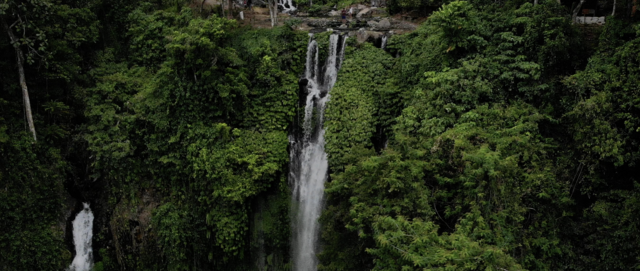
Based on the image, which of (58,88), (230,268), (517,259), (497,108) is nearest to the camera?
(517,259)

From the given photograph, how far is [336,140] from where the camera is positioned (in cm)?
1587

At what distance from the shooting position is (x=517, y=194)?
35.9ft

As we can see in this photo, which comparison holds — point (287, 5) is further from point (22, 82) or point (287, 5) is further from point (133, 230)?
point (133, 230)

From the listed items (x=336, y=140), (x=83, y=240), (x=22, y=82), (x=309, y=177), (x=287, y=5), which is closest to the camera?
(x=336, y=140)

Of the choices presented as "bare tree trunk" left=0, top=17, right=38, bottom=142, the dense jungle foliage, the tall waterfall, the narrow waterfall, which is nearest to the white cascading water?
the dense jungle foliage

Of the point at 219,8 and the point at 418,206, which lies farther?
the point at 219,8

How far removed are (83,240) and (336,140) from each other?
1158 centimetres

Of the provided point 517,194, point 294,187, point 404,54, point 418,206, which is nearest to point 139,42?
point 294,187

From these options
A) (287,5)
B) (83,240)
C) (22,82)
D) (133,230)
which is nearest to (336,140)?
(133,230)

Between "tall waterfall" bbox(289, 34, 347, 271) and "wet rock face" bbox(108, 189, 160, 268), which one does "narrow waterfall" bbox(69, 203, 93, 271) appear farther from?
"tall waterfall" bbox(289, 34, 347, 271)

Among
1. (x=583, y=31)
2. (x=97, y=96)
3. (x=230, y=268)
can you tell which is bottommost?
(x=230, y=268)

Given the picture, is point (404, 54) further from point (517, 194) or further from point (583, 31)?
point (517, 194)

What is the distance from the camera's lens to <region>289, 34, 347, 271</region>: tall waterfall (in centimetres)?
1620

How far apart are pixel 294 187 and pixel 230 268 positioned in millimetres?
4060
